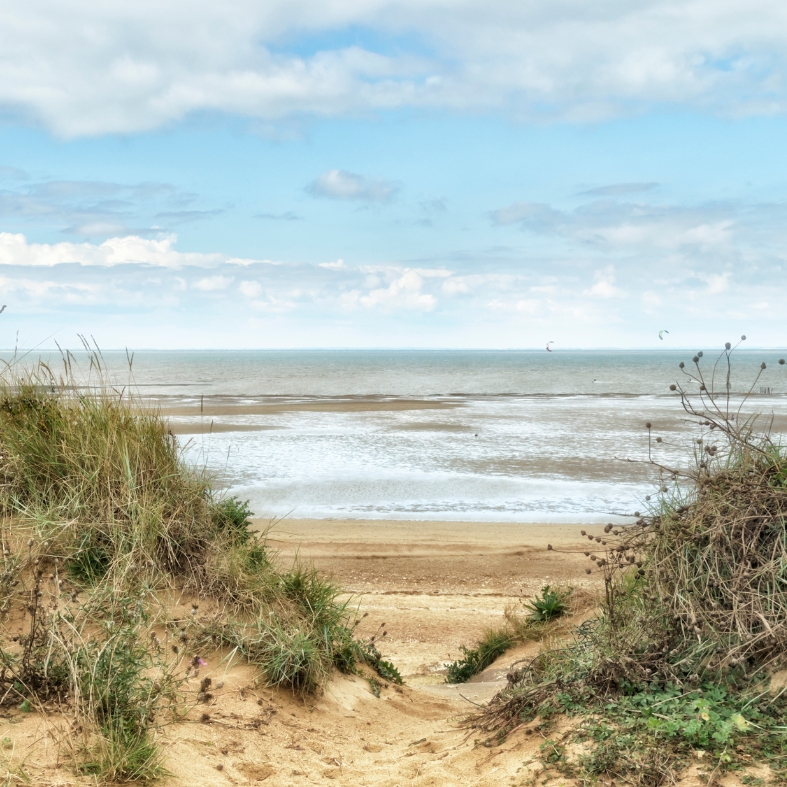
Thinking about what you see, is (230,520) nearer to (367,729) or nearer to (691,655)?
(367,729)

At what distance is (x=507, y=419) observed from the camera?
1296 inches

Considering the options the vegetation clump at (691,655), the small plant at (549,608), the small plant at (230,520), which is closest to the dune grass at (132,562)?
the small plant at (230,520)

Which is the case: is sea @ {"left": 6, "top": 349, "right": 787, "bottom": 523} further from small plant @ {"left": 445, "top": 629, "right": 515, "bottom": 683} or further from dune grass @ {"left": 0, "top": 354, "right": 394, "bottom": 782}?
small plant @ {"left": 445, "top": 629, "right": 515, "bottom": 683}

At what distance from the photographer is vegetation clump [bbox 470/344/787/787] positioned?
347cm

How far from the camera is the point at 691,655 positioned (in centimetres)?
396

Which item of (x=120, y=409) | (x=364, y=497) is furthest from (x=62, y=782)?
(x=364, y=497)

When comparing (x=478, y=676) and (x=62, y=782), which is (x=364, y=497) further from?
(x=62, y=782)

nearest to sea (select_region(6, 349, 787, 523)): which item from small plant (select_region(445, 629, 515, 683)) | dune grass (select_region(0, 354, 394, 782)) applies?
dune grass (select_region(0, 354, 394, 782))

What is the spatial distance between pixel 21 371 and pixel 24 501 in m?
2.33

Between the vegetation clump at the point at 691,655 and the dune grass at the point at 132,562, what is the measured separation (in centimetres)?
155

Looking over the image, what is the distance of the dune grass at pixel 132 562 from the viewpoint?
177 inches

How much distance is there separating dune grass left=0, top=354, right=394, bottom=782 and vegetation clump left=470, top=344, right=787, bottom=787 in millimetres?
1546

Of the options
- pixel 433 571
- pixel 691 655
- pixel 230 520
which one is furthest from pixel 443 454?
pixel 691 655

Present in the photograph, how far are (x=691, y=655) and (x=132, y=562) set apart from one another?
11.5ft
